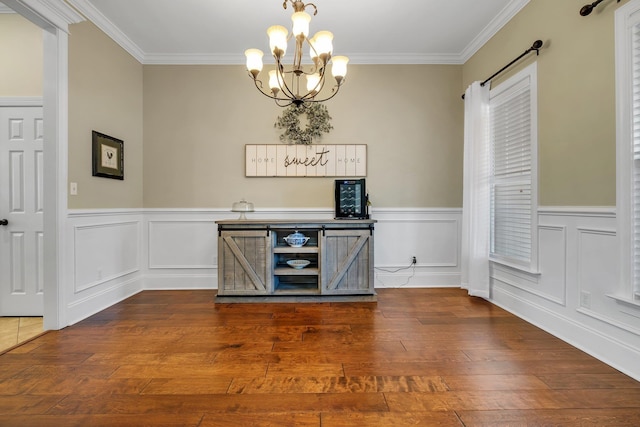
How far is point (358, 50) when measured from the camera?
360 cm

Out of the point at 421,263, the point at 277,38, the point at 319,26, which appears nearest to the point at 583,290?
the point at 421,263

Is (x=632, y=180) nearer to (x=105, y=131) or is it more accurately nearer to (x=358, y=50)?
(x=358, y=50)

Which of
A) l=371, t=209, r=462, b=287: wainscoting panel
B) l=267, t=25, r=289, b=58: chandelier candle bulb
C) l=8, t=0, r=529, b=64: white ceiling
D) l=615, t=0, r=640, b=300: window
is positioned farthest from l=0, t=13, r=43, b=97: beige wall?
l=615, t=0, r=640, b=300: window

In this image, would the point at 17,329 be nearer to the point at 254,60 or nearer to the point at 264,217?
the point at 264,217

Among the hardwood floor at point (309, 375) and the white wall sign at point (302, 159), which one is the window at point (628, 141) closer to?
the hardwood floor at point (309, 375)

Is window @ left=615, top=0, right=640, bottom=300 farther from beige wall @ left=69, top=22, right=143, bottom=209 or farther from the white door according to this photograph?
the white door

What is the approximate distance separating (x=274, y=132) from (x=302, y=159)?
1.57 feet

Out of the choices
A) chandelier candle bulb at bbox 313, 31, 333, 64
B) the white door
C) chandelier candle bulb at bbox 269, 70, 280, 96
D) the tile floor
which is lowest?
the tile floor

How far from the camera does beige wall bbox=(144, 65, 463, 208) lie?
374cm

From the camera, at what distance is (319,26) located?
3100 millimetres

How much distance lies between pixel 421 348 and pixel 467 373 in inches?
14.4

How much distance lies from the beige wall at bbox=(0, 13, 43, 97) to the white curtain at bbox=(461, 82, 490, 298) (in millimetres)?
4296

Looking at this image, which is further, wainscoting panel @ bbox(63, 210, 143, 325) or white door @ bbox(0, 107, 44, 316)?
white door @ bbox(0, 107, 44, 316)

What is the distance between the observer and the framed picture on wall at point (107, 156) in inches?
115
